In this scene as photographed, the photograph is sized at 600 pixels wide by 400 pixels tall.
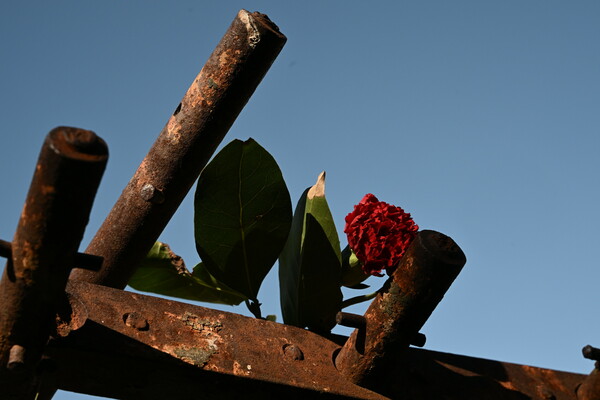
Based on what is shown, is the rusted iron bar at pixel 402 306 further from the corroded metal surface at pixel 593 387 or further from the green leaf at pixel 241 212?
the corroded metal surface at pixel 593 387

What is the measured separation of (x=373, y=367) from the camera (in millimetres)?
1250

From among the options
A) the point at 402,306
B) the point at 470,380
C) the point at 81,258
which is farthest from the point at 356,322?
the point at 81,258

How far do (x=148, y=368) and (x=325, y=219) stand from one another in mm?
404

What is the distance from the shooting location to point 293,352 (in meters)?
1.27

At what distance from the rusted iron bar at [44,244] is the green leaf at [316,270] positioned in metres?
0.50

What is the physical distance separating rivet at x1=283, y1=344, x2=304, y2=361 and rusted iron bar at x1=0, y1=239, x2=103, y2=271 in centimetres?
38

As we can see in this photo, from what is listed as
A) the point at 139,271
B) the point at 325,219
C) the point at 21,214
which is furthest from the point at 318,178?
the point at 21,214

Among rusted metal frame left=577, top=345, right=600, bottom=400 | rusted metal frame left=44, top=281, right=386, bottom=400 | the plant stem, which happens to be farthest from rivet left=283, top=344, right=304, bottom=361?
rusted metal frame left=577, top=345, right=600, bottom=400

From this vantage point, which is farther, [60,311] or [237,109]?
[237,109]

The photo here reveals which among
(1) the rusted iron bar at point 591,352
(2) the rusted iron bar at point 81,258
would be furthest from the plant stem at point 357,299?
(2) the rusted iron bar at point 81,258

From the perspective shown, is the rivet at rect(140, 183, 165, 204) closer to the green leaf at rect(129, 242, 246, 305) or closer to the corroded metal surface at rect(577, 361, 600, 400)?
the green leaf at rect(129, 242, 246, 305)

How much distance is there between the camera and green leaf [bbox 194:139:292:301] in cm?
136

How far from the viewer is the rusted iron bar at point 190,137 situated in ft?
4.01

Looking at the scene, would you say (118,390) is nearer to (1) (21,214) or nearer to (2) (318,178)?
(1) (21,214)
